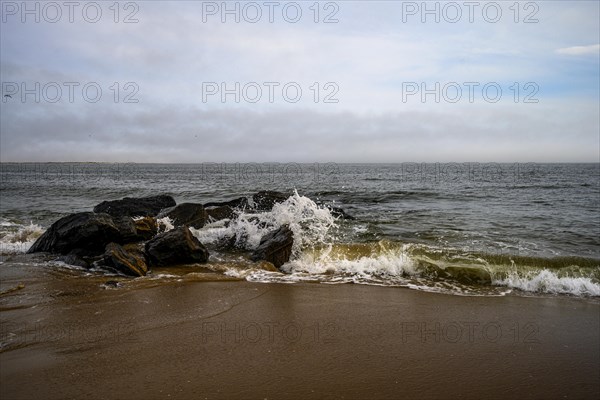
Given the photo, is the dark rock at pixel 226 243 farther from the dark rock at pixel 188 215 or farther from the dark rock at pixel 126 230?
the dark rock at pixel 126 230

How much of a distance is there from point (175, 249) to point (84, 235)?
2.25 meters

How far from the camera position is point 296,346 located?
13.3 ft

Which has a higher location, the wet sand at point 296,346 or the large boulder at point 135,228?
the large boulder at point 135,228

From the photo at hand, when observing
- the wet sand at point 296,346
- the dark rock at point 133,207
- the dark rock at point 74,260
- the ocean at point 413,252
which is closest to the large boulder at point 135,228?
the ocean at point 413,252

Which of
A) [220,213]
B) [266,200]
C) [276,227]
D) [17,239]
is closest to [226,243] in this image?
[276,227]

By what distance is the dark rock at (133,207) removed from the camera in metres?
14.2

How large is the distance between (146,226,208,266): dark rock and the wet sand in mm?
1732

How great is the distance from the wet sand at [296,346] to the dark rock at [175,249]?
1732 millimetres

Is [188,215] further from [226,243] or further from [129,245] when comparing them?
[129,245]

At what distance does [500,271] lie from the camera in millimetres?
7156

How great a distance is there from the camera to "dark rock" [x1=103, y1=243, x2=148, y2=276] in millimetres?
6938

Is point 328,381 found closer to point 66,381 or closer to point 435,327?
point 435,327

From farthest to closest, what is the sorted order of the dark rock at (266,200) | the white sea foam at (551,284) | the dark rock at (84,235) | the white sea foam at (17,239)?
the dark rock at (266,200), the white sea foam at (17,239), the dark rock at (84,235), the white sea foam at (551,284)

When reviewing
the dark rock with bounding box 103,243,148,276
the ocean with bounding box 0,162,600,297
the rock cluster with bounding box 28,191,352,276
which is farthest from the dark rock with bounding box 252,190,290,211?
the dark rock with bounding box 103,243,148,276
